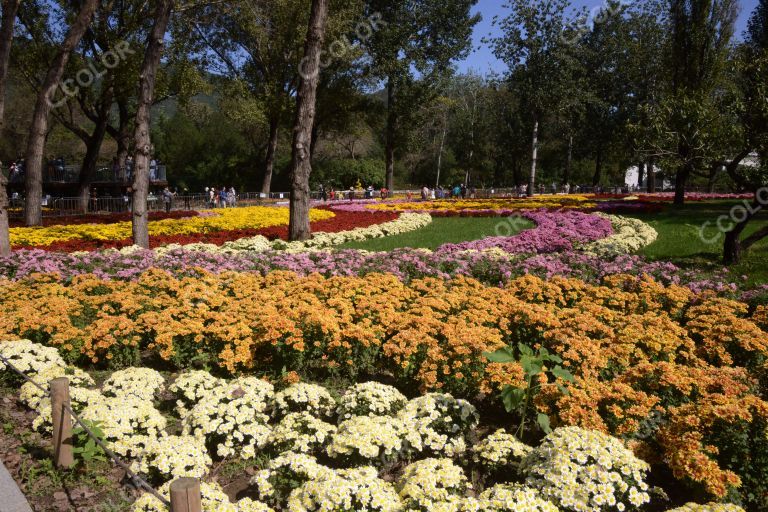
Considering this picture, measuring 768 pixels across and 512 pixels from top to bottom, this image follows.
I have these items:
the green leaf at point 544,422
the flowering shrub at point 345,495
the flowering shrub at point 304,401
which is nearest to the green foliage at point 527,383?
the green leaf at point 544,422

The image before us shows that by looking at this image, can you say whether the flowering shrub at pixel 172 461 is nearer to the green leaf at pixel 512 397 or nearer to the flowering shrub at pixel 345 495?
the flowering shrub at pixel 345 495

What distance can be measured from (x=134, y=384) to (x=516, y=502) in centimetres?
346

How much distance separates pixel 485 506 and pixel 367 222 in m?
15.3

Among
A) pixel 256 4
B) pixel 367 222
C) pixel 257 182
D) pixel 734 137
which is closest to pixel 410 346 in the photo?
pixel 734 137

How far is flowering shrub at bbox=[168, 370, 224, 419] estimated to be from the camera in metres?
4.65

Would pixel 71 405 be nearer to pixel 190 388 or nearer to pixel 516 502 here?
pixel 190 388

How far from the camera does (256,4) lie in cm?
2877

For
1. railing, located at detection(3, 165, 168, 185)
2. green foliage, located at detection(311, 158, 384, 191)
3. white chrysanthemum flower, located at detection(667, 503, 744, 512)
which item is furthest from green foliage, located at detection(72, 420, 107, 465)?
green foliage, located at detection(311, 158, 384, 191)

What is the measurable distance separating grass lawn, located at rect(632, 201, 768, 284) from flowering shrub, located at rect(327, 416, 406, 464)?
7455 millimetres

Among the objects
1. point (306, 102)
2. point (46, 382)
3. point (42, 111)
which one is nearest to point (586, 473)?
point (46, 382)

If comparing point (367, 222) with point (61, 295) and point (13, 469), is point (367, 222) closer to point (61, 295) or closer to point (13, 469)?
point (61, 295)

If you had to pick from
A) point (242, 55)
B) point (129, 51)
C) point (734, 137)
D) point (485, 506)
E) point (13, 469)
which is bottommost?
point (13, 469)

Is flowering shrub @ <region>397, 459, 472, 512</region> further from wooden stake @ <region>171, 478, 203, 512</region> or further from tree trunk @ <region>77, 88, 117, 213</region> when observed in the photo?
tree trunk @ <region>77, 88, 117, 213</region>

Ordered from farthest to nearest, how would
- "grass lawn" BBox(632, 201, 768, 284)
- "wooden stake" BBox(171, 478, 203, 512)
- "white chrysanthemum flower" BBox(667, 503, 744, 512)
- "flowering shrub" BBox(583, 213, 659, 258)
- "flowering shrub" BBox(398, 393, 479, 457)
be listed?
"flowering shrub" BBox(583, 213, 659, 258)
"grass lawn" BBox(632, 201, 768, 284)
"flowering shrub" BBox(398, 393, 479, 457)
"white chrysanthemum flower" BBox(667, 503, 744, 512)
"wooden stake" BBox(171, 478, 203, 512)
